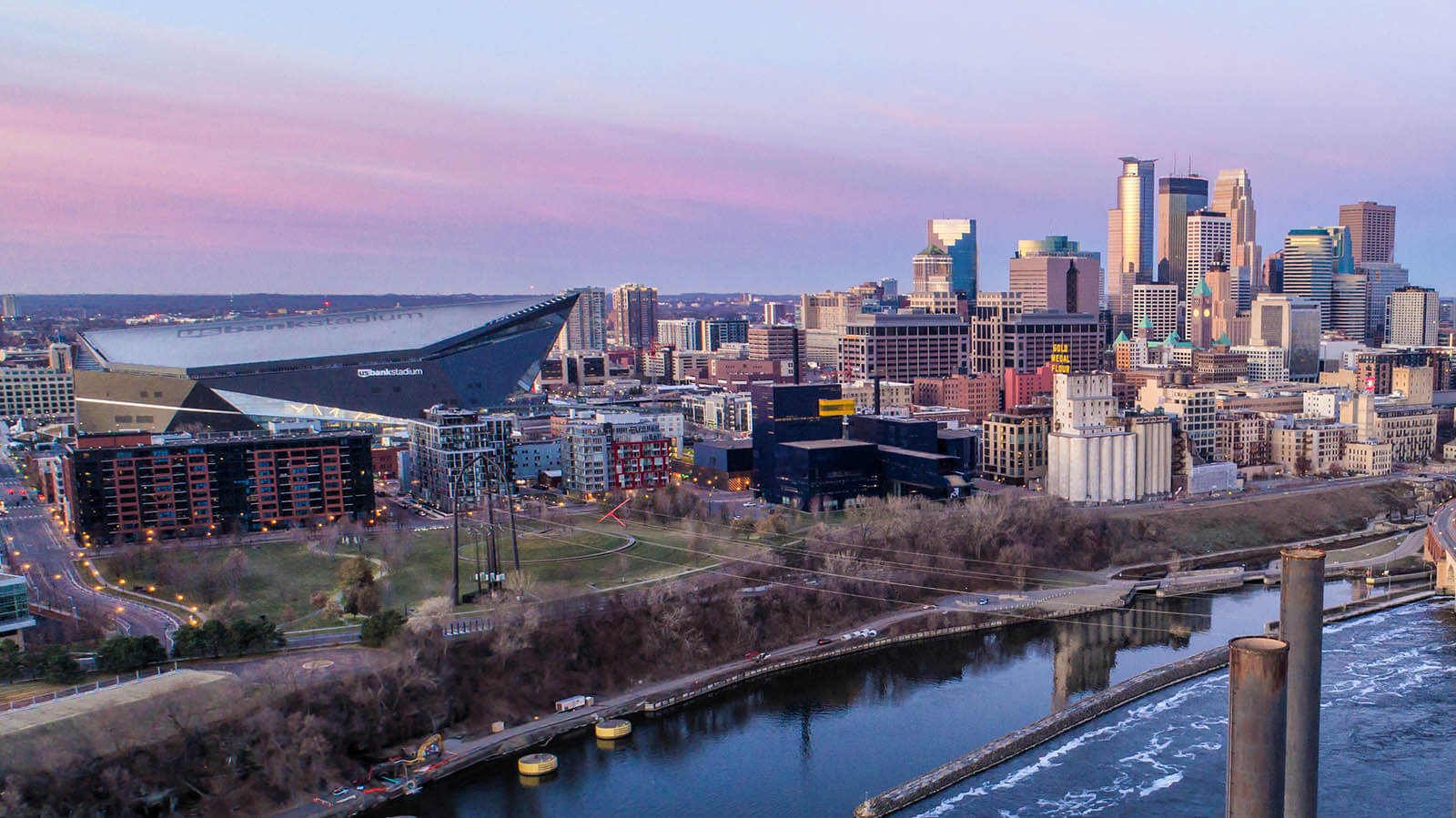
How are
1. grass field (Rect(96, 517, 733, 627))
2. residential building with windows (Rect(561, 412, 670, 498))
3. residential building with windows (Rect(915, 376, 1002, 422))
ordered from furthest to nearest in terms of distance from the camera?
residential building with windows (Rect(915, 376, 1002, 422)) → residential building with windows (Rect(561, 412, 670, 498)) → grass field (Rect(96, 517, 733, 627))

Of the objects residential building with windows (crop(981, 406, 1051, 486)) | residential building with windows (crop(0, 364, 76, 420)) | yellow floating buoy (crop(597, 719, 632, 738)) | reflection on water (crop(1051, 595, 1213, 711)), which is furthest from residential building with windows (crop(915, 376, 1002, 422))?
residential building with windows (crop(0, 364, 76, 420))

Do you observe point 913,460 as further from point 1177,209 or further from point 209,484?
point 1177,209

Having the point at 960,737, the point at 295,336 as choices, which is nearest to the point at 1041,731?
the point at 960,737

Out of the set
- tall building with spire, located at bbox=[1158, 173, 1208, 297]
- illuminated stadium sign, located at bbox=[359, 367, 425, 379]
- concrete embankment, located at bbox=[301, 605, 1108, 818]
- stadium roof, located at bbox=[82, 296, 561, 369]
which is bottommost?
concrete embankment, located at bbox=[301, 605, 1108, 818]

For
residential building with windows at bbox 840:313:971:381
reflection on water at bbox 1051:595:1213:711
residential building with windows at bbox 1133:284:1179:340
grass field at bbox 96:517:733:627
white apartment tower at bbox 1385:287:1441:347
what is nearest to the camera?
reflection on water at bbox 1051:595:1213:711

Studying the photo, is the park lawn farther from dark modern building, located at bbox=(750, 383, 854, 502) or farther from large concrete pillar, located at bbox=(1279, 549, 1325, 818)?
large concrete pillar, located at bbox=(1279, 549, 1325, 818)

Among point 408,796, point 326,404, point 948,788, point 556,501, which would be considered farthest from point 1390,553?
point 326,404

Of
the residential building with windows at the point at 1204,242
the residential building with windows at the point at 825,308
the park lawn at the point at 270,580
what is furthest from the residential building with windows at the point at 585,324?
the park lawn at the point at 270,580

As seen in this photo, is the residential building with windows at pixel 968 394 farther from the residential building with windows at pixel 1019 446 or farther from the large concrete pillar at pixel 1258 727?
the large concrete pillar at pixel 1258 727
